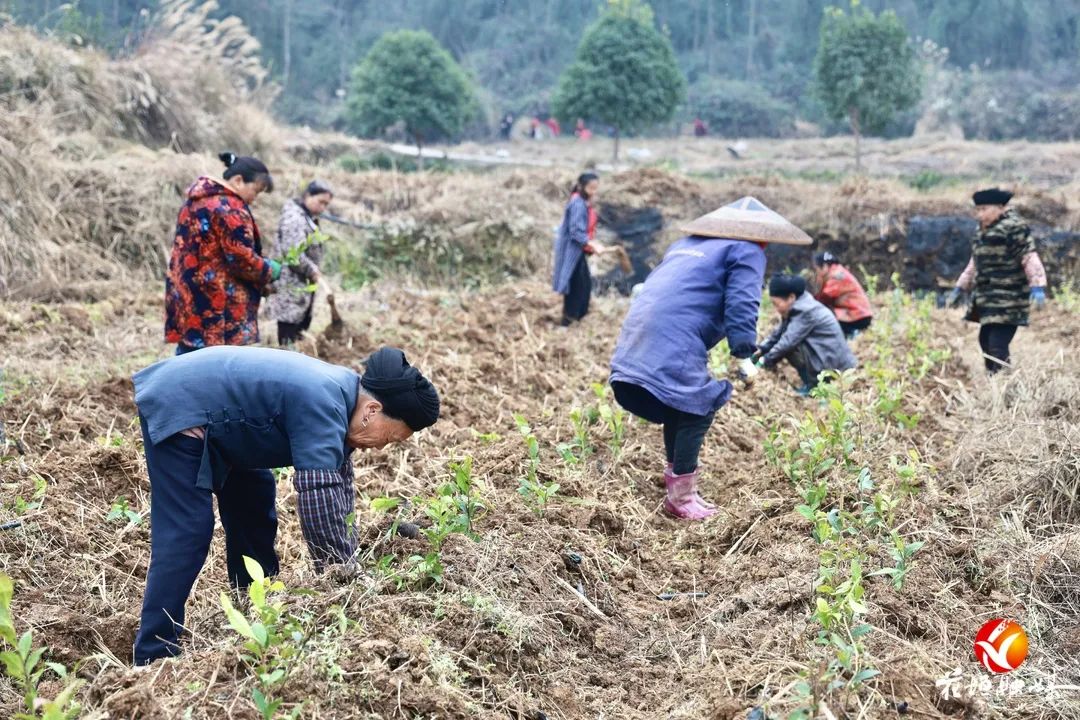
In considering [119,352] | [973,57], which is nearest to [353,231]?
[119,352]

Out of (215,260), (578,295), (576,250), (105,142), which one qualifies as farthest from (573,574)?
(105,142)

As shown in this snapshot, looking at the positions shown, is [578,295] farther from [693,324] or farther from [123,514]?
[123,514]

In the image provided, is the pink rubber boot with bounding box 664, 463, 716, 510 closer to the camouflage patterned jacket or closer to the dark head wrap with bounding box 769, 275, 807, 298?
the dark head wrap with bounding box 769, 275, 807, 298

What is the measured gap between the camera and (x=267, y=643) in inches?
91.1

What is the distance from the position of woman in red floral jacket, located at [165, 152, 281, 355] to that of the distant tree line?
3419cm

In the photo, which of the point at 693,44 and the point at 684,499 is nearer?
the point at 684,499

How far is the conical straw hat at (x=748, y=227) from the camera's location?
4.18m

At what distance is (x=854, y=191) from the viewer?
13992mm

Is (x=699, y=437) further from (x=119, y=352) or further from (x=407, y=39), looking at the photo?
(x=407, y=39)

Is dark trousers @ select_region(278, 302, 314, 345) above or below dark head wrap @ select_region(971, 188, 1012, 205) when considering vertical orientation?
below

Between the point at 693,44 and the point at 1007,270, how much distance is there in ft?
163

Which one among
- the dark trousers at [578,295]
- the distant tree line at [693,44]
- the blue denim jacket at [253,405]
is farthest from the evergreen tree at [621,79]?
the blue denim jacket at [253,405]

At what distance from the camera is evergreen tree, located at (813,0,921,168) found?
20.7 metres

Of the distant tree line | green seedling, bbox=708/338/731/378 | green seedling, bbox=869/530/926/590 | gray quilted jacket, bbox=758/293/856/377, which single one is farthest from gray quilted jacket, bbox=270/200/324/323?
the distant tree line
